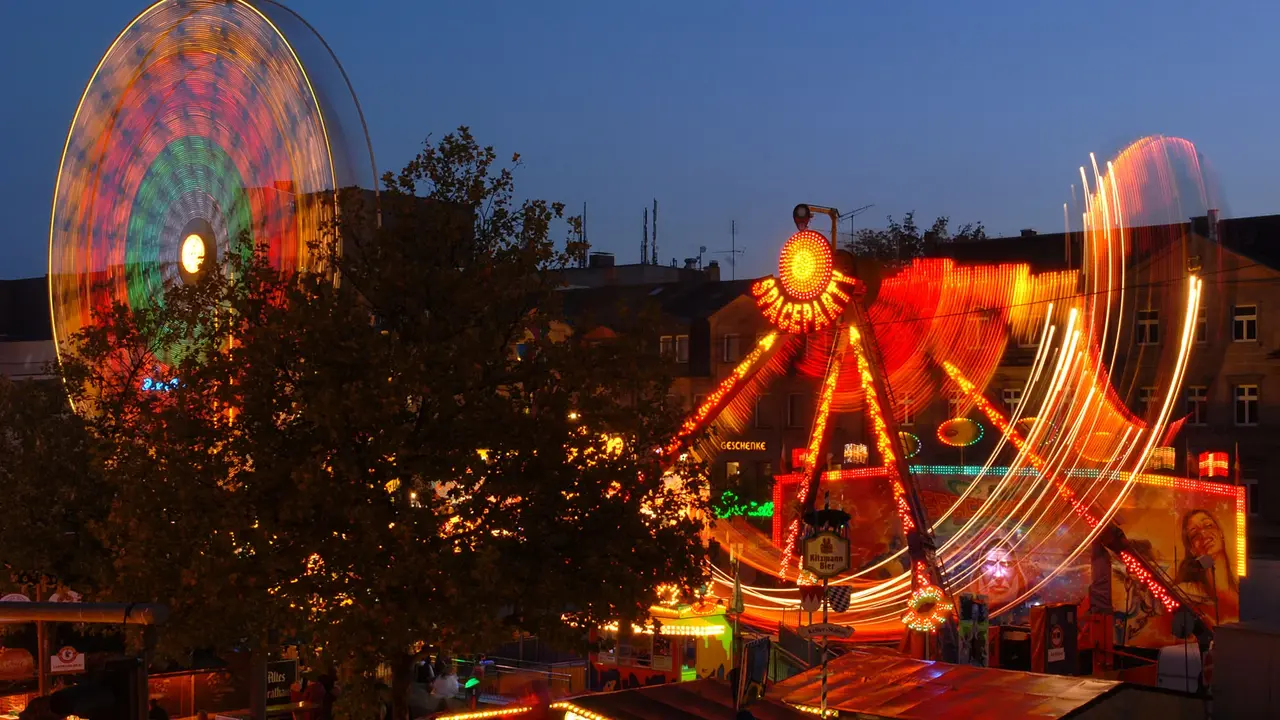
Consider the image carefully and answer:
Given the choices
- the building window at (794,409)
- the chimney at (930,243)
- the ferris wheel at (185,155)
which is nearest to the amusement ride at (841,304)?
the ferris wheel at (185,155)

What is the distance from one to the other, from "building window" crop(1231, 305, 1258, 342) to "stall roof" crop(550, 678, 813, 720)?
138 ft

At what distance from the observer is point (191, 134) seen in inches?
949

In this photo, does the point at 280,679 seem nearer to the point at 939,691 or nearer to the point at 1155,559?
the point at 939,691

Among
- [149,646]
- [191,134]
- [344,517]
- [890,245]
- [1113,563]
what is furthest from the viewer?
[890,245]

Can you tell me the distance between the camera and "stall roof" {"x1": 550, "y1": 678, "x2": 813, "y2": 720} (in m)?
16.5

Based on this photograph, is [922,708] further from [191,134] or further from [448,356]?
[191,134]

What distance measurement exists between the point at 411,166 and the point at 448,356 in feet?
8.46

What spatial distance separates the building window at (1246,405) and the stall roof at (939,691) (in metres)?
39.9

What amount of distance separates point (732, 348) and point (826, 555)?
47928 millimetres

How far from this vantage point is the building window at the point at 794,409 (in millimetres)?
66812

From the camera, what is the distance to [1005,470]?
1528 inches

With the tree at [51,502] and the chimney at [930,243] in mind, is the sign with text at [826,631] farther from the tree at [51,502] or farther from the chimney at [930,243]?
the chimney at [930,243]

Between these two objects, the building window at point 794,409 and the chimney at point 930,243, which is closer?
the building window at point 794,409

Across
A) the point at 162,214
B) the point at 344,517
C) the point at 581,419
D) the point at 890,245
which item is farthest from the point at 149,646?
the point at 890,245
